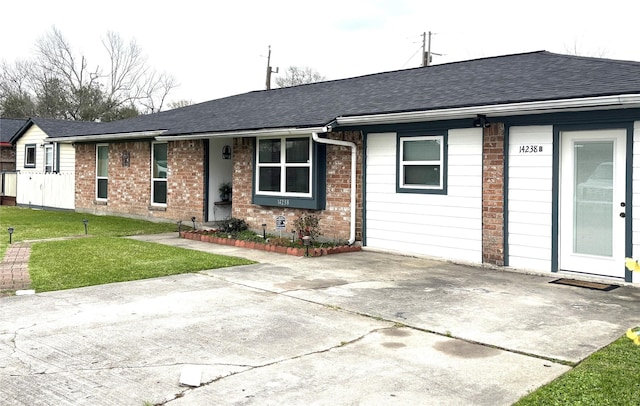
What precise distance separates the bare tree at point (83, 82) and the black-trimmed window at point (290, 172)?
3401 centimetres

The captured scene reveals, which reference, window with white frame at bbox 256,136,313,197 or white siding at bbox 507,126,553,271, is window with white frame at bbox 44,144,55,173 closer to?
window with white frame at bbox 256,136,313,197

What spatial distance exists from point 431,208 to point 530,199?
1.80 meters

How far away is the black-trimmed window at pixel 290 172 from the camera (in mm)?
11750

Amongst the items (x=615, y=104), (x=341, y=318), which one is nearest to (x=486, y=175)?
(x=615, y=104)

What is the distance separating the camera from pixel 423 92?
11172 mm

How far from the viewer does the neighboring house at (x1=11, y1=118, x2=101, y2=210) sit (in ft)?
67.7

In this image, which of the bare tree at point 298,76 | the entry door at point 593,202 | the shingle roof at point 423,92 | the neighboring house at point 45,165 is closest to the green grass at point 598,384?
the entry door at point 593,202

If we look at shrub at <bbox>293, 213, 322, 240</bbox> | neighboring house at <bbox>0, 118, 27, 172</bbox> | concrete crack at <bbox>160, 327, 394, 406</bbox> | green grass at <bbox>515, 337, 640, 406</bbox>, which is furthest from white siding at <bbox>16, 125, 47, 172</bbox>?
green grass at <bbox>515, 337, 640, 406</bbox>

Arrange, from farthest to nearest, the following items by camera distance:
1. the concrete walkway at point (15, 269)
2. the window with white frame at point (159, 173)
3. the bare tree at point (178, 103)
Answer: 1. the bare tree at point (178, 103)
2. the window with white frame at point (159, 173)
3. the concrete walkway at point (15, 269)

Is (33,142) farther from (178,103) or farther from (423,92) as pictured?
(178,103)

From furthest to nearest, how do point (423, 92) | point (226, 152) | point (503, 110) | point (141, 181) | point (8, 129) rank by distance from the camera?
1. point (8, 129)
2. point (141, 181)
3. point (226, 152)
4. point (423, 92)
5. point (503, 110)

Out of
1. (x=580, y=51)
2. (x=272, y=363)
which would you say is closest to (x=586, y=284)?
(x=272, y=363)

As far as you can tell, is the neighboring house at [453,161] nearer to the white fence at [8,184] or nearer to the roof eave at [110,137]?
the roof eave at [110,137]

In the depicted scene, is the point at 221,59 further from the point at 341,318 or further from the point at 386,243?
the point at 341,318
